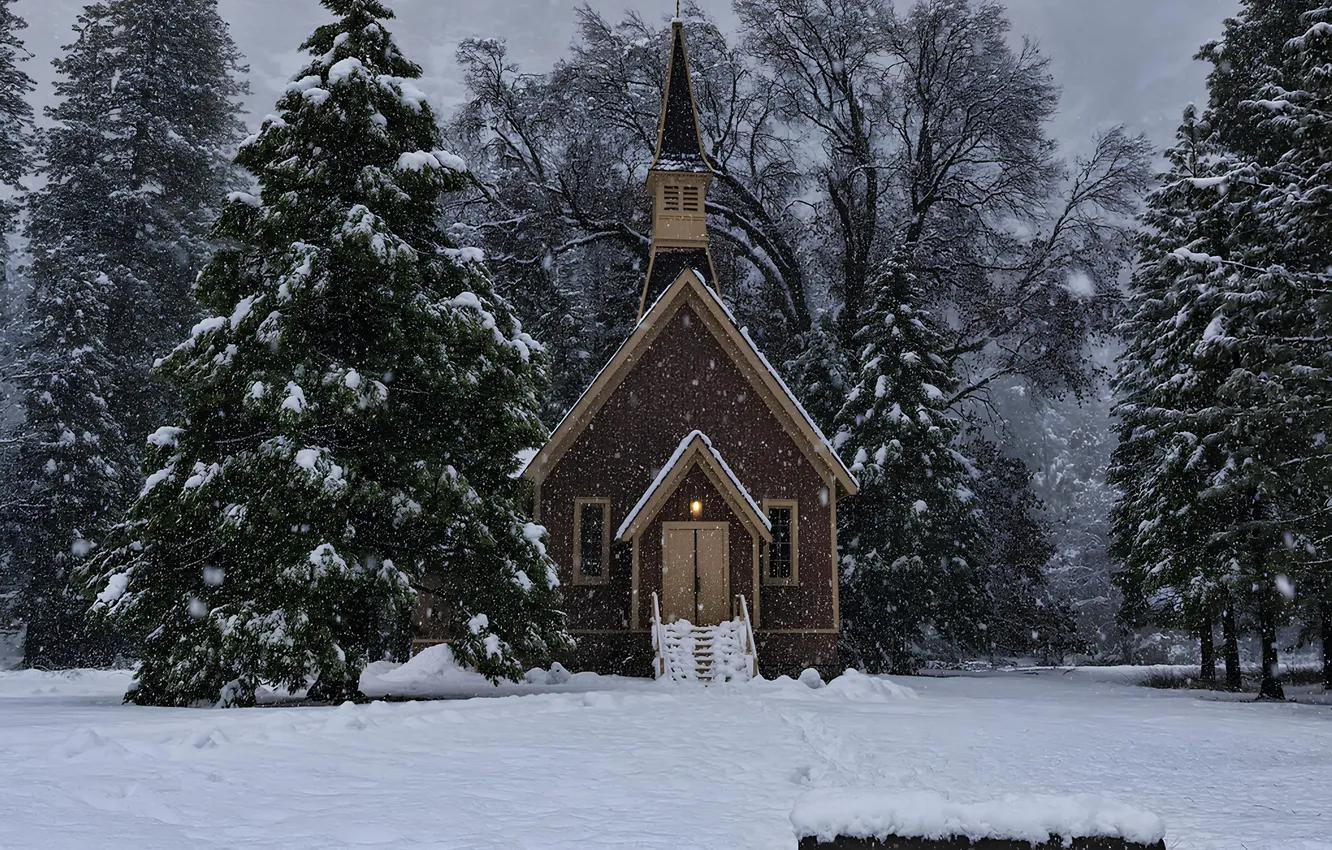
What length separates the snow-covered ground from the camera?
652cm

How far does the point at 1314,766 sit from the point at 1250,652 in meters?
50.4

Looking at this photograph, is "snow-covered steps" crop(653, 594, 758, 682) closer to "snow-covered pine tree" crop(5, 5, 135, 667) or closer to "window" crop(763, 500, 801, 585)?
"window" crop(763, 500, 801, 585)

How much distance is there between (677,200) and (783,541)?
Answer: 9.46 metres

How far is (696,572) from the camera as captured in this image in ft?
70.3

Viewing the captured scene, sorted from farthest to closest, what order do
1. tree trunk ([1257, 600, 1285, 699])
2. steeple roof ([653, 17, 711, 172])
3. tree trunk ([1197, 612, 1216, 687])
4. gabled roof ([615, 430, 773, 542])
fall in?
steeple roof ([653, 17, 711, 172]) → tree trunk ([1197, 612, 1216, 687]) → gabled roof ([615, 430, 773, 542]) → tree trunk ([1257, 600, 1285, 699])

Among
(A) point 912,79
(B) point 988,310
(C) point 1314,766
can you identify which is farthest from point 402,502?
(A) point 912,79

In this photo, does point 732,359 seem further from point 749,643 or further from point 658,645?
point 658,645

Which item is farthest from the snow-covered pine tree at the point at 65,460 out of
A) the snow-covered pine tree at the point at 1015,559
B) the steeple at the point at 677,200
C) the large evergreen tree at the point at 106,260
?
the snow-covered pine tree at the point at 1015,559

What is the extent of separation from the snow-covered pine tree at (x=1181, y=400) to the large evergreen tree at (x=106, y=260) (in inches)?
1001

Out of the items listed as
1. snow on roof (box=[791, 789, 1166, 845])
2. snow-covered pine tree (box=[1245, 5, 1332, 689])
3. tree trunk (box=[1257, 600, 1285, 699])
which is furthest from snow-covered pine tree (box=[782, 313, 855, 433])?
snow on roof (box=[791, 789, 1166, 845])

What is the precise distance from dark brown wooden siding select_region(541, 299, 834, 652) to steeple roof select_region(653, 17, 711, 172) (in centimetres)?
571

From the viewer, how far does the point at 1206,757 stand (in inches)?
440

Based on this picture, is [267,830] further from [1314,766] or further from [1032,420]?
[1032,420]

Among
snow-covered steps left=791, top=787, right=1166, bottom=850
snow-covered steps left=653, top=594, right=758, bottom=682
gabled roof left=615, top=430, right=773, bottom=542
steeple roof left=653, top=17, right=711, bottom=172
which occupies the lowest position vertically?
snow-covered steps left=653, top=594, right=758, bottom=682
